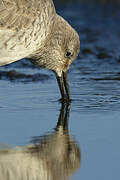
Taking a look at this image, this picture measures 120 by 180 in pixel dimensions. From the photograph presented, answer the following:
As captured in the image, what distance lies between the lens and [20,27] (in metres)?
7.68

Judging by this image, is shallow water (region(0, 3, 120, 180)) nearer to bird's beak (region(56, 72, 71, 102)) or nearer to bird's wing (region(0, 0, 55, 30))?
bird's beak (region(56, 72, 71, 102))

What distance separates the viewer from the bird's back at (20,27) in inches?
299

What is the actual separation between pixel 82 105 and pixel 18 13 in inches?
64.2

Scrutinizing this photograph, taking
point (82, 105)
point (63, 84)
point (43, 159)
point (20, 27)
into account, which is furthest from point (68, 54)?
point (43, 159)

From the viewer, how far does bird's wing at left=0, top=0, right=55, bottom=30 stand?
7.56 m

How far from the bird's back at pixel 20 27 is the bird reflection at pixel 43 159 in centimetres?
137

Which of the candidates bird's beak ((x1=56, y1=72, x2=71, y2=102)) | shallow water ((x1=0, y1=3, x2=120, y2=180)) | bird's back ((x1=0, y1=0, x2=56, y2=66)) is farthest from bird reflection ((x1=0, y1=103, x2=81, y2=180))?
bird's beak ((x1=56, y1=72, x2=71, y2=102))

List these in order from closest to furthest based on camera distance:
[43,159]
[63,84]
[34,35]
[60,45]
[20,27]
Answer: [43,159] < [20,27] < [34,35] < [60,45] < [63,84]

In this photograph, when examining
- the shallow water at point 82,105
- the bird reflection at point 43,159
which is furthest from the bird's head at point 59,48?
the bird reflection at point 43,159

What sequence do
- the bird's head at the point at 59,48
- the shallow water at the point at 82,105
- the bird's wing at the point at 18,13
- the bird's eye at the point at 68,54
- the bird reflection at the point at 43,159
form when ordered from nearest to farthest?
the bird reflection at the point at 43,159
the shallow water at the point at 82,105
the bird's wing at the point at 18,13
the bird's head at the point at 59,48
the bird's eye at the point at 68,54

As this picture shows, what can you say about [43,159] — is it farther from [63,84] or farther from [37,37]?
[63,84]

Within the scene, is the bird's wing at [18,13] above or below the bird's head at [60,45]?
above

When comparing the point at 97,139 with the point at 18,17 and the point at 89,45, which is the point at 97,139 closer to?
the point at 18,17

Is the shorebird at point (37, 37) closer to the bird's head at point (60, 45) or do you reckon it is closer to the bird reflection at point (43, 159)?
the bird's head at point (60, 45)
